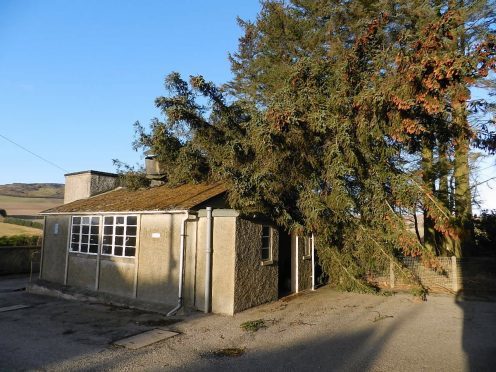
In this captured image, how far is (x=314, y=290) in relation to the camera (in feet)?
47.6

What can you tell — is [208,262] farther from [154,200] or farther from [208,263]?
[154,200]

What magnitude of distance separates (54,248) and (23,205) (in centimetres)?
4847

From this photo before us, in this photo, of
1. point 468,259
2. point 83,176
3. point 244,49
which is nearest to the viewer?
point 468,259

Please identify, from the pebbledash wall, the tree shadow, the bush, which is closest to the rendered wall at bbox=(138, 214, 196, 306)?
the pebbledash wall

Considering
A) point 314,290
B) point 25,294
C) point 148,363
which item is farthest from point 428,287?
point 25,294

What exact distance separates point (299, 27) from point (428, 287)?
12.9 meters

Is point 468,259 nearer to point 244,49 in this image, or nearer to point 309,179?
point 309,179

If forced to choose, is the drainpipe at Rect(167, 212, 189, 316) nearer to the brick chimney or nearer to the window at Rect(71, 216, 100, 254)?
the window at Rect(71, 216, 100, 254)

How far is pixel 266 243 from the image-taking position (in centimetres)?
1206

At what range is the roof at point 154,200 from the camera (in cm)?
1175

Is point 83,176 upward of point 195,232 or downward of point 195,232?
upward

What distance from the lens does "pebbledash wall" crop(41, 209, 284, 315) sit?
10.6 m

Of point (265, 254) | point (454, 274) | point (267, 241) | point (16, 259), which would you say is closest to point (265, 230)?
point (267, 241)

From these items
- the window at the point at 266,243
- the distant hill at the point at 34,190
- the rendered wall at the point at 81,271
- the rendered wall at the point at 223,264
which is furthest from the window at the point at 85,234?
the distant hill at the point at 34,190
